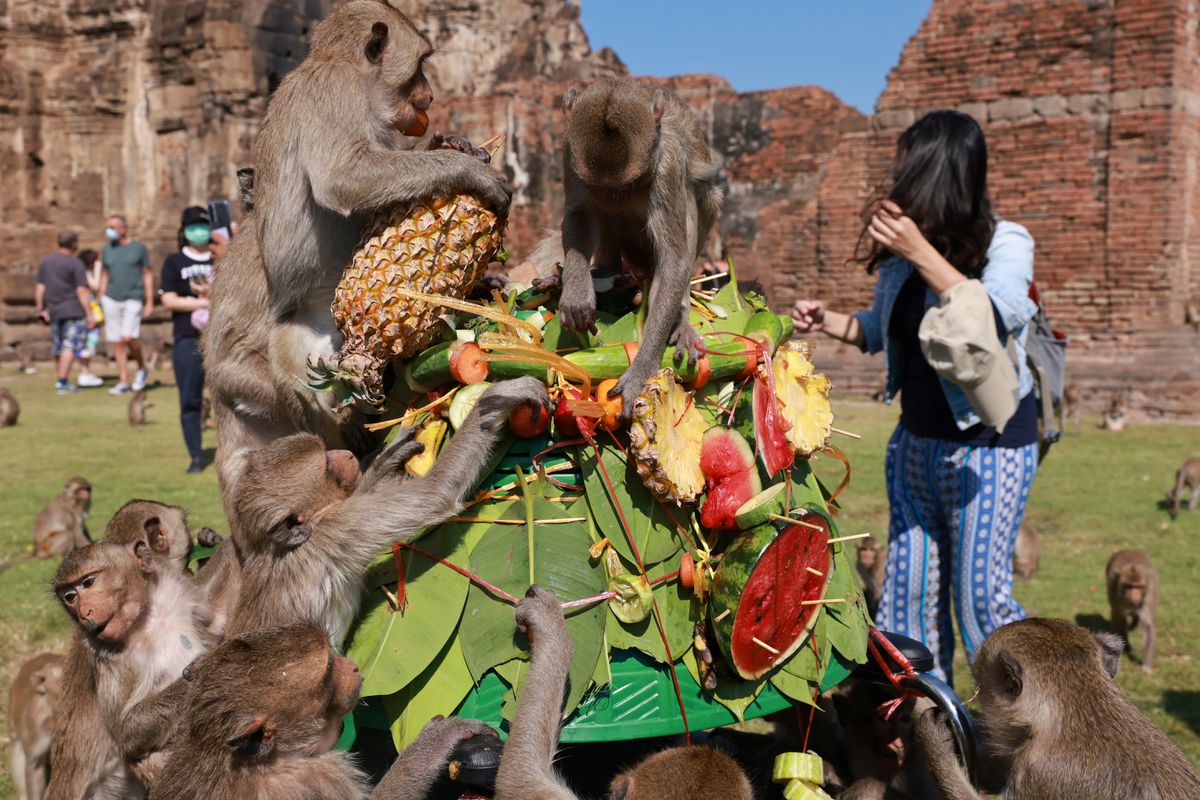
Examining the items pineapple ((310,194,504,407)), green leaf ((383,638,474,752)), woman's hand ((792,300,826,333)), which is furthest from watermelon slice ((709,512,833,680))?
woman's hand ((792,300,826,333))

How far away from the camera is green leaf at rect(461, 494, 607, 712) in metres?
2.55

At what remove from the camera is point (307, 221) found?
133 inches

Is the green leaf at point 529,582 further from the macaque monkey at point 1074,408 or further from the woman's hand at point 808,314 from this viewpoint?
the macaque monkey at point 1074,408

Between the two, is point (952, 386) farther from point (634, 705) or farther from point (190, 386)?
point (190, 386)

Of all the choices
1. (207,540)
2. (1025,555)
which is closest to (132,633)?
(207,540)

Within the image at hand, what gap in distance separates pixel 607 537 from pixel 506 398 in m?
0.42

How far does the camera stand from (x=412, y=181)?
3035mm

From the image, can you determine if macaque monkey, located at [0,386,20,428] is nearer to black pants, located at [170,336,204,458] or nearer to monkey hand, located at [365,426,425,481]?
black pants, located at [170,336,204,458]

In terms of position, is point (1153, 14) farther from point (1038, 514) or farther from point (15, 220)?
point (15, 220)

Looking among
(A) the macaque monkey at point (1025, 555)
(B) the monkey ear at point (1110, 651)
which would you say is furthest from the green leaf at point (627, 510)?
(A) the macaque monkey at point (1025, 555)

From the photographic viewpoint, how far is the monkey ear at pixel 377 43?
336 cm

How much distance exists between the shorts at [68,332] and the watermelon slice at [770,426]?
56.9 ft

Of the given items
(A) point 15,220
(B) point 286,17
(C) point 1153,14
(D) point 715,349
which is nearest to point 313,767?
(D) point 715,349

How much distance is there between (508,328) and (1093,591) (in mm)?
6143
